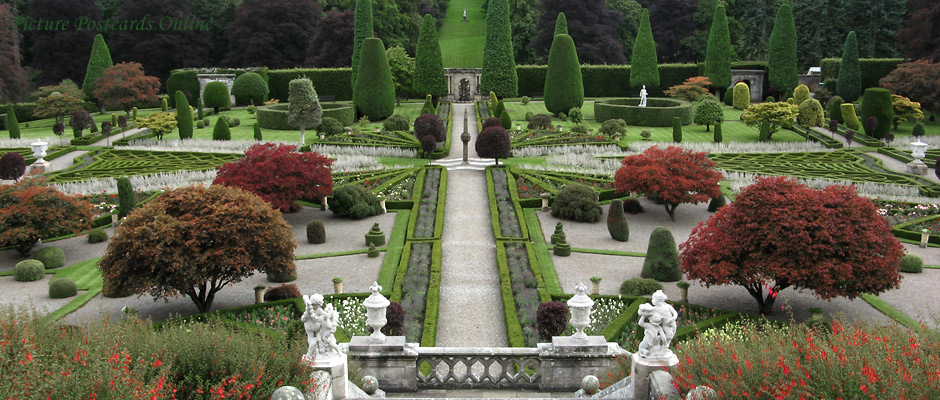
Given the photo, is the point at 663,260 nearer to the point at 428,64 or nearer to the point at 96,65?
the point at 428,64

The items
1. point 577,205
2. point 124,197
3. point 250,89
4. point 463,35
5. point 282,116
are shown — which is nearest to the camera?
point 124,197

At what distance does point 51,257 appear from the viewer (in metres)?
24.4

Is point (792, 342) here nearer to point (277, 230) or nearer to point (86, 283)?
point (277, 230)

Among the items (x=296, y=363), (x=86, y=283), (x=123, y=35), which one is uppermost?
(x=123, y=35)

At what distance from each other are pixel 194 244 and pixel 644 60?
53.3m

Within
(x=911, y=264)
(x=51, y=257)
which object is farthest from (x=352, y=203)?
(x=911, y=264)

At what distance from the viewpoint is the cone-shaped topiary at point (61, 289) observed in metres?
21.4

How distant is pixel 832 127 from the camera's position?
46219 millimetres

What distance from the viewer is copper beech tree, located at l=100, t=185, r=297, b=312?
1827cm

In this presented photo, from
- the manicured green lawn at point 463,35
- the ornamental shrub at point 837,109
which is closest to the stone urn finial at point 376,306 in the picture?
the ornamental shrub at point 837,109

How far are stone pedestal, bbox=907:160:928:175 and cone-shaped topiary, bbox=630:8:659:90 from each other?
2995 centimetres

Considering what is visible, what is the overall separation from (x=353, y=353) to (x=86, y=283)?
38.9 feet

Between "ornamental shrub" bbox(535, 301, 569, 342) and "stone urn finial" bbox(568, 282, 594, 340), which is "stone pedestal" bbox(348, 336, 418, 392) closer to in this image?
"stone urn finial" bbox(568, 282, 594, 340)

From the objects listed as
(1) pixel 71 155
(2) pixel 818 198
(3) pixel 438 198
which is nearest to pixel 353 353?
(2) pixel 818 198
